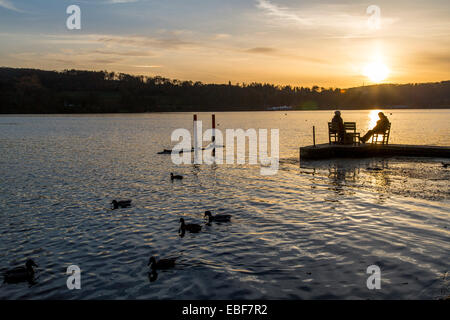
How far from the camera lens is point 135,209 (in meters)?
16.2

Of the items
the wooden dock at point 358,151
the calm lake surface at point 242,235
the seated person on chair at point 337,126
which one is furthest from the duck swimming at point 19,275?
the seated person on chair at point 337,126

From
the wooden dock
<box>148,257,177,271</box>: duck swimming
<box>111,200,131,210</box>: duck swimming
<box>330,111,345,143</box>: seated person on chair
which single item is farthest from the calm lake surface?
<box>330,111,345,143</box>: seated person on chair

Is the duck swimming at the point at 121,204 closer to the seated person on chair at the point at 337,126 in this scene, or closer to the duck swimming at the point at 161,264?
the duck swimming at the point at 161,264

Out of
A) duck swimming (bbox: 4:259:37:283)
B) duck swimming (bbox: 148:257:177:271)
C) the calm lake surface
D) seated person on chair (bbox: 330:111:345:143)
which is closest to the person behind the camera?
the calm lake surface

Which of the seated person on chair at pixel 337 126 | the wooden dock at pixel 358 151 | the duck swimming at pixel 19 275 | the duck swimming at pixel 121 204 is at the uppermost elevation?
the seated person on chair at pixel 337 126

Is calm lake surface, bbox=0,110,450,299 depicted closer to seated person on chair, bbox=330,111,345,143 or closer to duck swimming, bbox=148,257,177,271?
duck swimming, bbox=148,257,177,271

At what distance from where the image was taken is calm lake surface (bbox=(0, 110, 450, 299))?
8.73 metres

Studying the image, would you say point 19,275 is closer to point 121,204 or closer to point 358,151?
point 121,204

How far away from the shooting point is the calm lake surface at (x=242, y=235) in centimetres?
873

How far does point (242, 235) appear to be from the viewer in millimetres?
12328

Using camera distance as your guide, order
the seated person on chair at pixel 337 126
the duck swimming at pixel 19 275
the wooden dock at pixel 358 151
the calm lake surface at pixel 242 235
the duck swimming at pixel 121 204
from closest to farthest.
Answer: the calm lake surface at pixel 242 235
the duck swimming at pixel 19 275
the duck swimming at pixel 121 204
the wooden dock at pixel 358 151
the seated person on chair at pixel 337 126

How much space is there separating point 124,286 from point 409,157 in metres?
26.0
